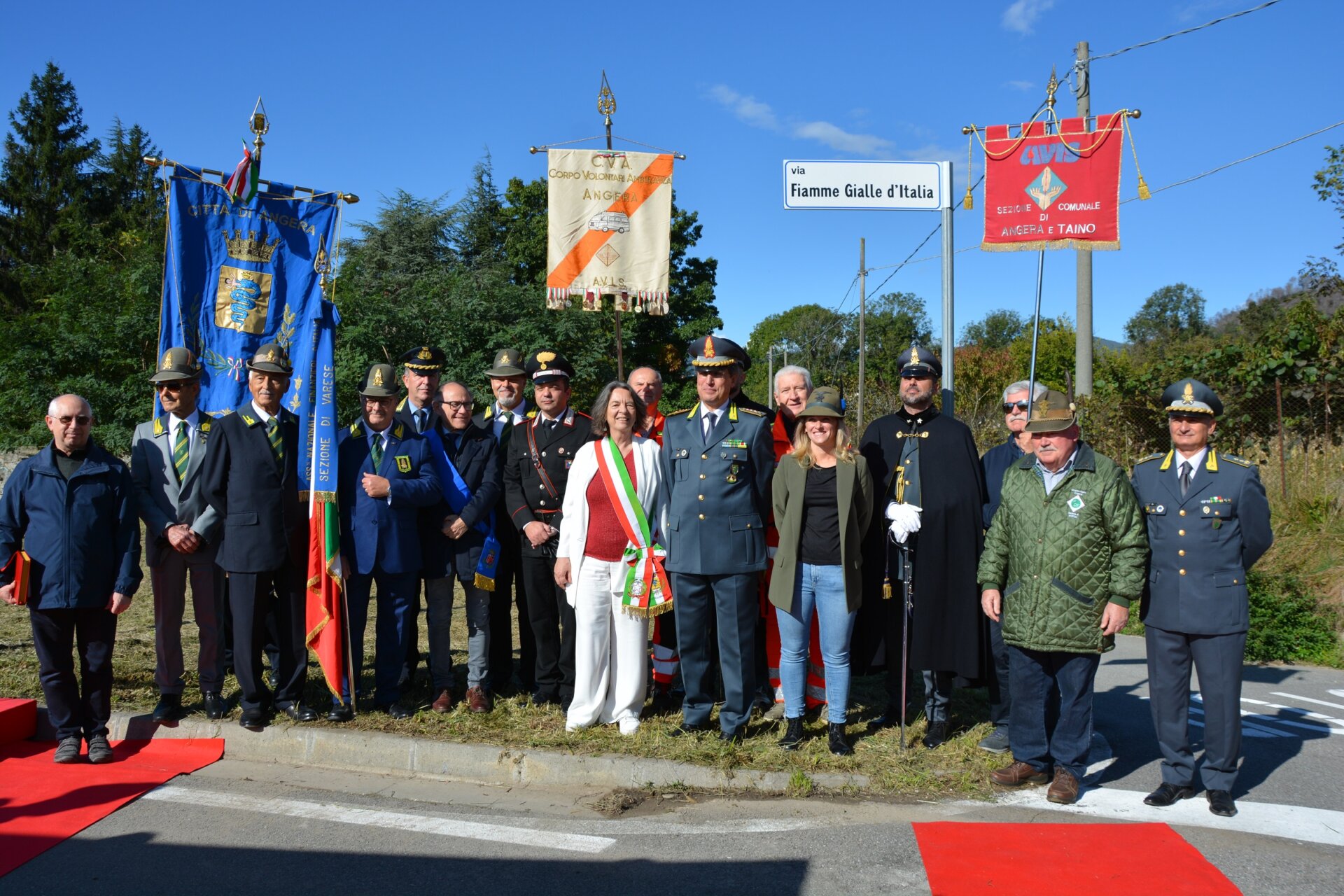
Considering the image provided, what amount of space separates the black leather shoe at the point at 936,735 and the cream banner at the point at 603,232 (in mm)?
3727

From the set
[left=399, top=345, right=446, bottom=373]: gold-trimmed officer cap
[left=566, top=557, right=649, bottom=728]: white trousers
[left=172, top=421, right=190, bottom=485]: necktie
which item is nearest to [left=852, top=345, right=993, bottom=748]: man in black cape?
[left=566, top=557, right=649, bottom=728]: white trousers

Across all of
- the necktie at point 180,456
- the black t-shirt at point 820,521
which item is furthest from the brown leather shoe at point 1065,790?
the necktie at point 180,456

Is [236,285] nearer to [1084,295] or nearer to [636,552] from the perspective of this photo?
[636,552]

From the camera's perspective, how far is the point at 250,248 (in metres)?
6.59

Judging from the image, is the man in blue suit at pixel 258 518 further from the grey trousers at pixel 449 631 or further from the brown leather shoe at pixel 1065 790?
the brown leather shoe at pixel 1065 790

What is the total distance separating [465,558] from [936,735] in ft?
9.82

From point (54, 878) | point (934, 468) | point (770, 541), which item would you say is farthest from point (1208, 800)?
point (54, 878)

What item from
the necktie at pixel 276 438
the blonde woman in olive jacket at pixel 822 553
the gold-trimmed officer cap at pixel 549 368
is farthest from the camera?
the gold-trimmed officer cap at pixel 549 368

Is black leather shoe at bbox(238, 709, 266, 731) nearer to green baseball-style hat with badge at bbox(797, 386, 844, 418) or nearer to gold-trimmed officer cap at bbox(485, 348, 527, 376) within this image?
gold-trimmed officer cap at bbox(485, 348, 527, 376)

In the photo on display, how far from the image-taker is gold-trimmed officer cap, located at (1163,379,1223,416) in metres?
4.70

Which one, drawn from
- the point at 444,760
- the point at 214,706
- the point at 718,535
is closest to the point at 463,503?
the point at 444,760

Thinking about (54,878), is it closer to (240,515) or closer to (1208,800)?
(240,515)

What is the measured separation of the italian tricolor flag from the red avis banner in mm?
5194

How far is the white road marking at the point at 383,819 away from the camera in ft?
13.9
